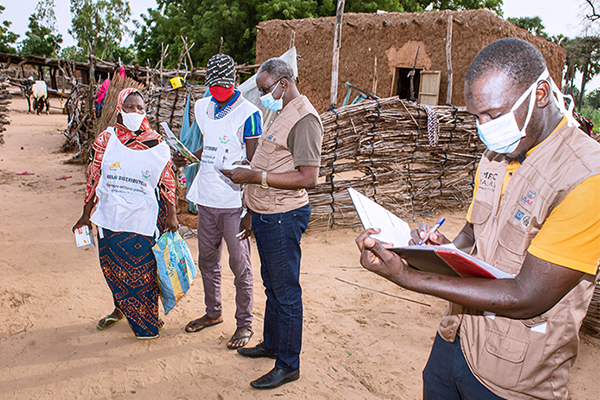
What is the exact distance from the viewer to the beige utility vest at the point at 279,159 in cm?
248

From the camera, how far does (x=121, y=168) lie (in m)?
2.99

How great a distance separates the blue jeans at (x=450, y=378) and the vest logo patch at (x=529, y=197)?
59cm

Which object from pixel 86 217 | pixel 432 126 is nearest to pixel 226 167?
pixel 86 217

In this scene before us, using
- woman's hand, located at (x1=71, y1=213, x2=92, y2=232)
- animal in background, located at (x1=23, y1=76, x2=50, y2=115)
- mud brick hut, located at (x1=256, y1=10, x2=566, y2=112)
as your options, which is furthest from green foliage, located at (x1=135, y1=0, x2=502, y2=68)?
woman's hand, located at (x1=71, y1=213, x2=92, y2=232)

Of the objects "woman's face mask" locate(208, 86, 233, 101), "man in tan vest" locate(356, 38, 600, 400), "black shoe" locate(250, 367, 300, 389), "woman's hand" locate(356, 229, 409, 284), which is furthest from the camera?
"woman's face mask" locate(208, 86, 233, 101)

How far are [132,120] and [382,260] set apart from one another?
2371 millimetres

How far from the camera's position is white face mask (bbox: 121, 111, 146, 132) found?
2.98 m

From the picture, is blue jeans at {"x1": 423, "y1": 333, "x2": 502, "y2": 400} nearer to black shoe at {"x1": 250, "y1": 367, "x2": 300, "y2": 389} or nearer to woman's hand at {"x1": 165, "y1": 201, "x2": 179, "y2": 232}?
black shoe at {"x1": 250, "y1": 367, "x2": 300, "y2": 389}

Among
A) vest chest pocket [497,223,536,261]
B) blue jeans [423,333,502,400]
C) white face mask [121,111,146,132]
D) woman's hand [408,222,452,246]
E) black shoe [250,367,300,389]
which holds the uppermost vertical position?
white face mask [121,111,146,132]

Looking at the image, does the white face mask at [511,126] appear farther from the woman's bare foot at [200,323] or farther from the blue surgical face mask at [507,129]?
the woman's bare foot at [200,323]

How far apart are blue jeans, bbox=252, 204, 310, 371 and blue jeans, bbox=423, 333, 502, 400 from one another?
1138 mm

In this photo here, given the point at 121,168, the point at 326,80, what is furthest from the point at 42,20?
the point at 121,168

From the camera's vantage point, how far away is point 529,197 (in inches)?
47.1

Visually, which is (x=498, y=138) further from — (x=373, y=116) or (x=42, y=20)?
(x=42, y=20)
